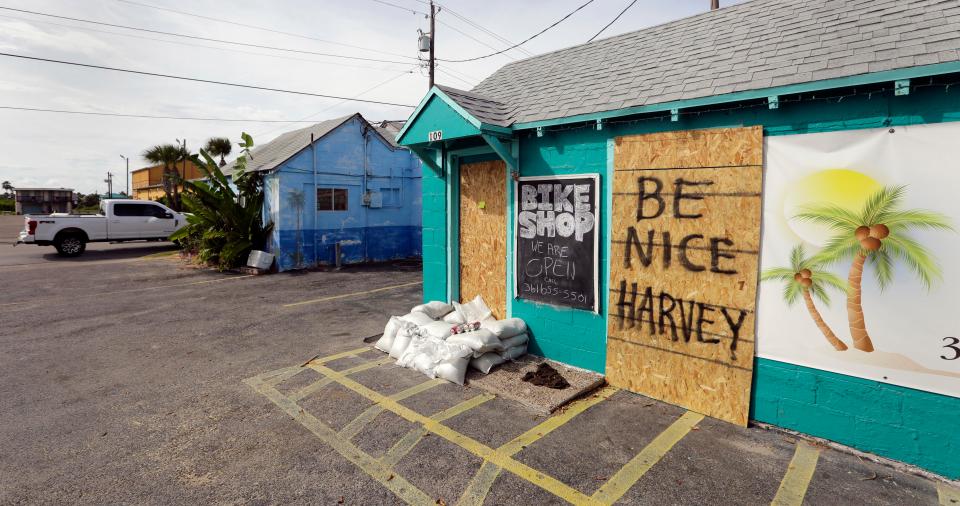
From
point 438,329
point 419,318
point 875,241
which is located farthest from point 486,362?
point 875,241

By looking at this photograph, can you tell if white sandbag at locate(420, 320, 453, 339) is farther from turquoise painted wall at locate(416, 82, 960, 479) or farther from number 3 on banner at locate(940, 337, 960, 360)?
number 3 on banner at locate(940, 337, 960, 360)

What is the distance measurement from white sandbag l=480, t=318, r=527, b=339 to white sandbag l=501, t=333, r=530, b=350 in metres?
0.06

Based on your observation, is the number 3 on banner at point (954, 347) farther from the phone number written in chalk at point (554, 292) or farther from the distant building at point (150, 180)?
the distant building at point (150, 180)

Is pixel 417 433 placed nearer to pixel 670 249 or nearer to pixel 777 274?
pixel 670 249

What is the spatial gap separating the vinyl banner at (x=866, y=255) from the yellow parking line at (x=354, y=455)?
3854 mm

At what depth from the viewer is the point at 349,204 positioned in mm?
17031

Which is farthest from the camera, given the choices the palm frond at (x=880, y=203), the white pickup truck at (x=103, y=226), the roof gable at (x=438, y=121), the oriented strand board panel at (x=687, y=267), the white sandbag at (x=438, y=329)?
the white pickup truck at (x=103, y=226)

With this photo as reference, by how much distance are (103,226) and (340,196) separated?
431 inches

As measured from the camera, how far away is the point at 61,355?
7.04 m

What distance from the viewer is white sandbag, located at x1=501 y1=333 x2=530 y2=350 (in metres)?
6.59

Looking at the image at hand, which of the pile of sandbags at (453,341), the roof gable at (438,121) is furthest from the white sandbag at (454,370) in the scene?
the roof gable at (438,121)

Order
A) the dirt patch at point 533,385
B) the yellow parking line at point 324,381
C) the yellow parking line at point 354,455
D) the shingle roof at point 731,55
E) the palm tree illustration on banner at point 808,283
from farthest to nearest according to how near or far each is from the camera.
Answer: the yellow parking line at point 324,381 → the dirt patch at point 533,385 → the palm tree illustration on banner at point 808,283 → the shingle roof at point 731,55 → the yellow parking line at point 354,455

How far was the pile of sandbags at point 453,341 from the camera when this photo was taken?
6.16m

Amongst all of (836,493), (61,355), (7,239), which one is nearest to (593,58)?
(836,493)
